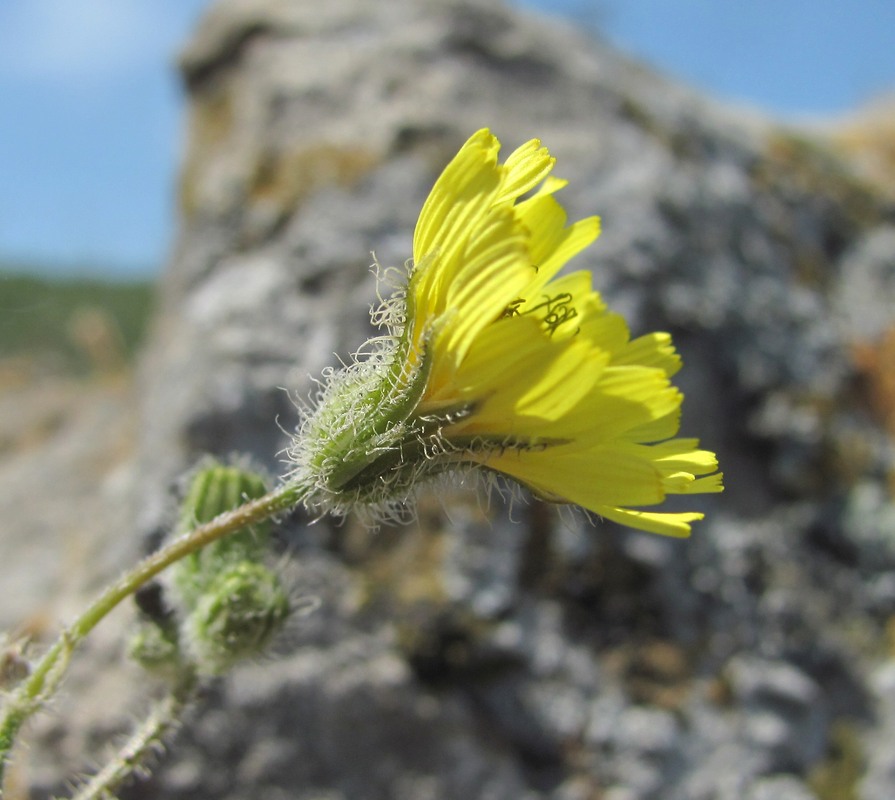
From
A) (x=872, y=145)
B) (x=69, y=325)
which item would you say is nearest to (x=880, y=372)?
(x=872, y=145)

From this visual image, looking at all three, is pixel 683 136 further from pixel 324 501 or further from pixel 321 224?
pixel 324 501

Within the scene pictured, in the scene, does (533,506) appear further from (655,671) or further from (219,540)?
(219,540)

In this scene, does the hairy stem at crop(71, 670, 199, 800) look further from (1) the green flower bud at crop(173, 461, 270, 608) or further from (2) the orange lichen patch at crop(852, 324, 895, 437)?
(2) the orange lichen patch at crop(852, 324, 895, 437)

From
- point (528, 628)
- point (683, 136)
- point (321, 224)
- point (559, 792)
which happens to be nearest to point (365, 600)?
point (528, 628)

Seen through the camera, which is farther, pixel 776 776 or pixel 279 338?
pixel 279 338

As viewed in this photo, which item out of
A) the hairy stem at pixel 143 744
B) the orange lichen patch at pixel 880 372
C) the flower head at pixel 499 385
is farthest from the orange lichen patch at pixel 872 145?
the hairy stem at pixel 143 744
